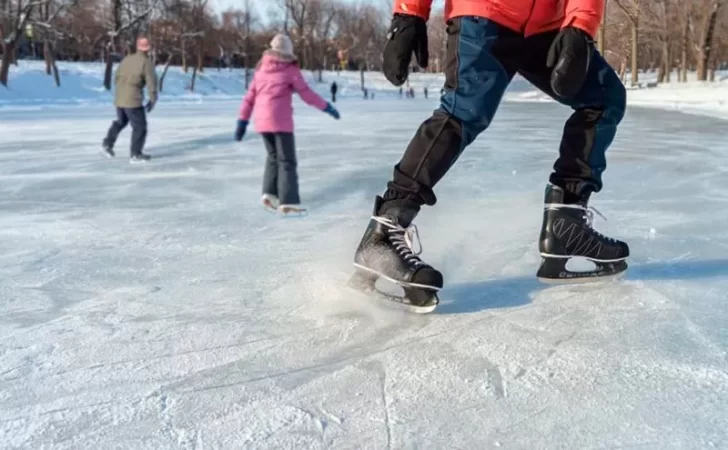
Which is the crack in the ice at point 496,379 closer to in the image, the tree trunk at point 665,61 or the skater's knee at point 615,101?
the skater's knee at point 615,101

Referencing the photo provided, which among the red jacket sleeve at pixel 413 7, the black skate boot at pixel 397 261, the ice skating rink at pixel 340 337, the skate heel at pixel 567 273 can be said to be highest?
the red jacket sleeve at pixel 413 7

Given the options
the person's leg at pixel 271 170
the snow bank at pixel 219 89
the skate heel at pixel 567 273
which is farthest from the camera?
the snow bank at pixel 219 89

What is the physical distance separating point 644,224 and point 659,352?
4.99 ft

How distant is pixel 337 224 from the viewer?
9.89ft

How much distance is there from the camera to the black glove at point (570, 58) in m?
1.66

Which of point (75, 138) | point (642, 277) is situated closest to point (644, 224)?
point (642, 277)

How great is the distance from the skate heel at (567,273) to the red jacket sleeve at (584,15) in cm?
62

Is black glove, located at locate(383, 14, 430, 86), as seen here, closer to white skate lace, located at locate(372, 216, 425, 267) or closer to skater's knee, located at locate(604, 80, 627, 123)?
white skate lace, located at locate(372, 216, 425, 267)

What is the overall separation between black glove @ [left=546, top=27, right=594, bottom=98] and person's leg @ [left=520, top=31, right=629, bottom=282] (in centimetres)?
14

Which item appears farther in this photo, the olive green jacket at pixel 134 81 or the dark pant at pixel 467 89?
the olive green jacket at pixel 134 81

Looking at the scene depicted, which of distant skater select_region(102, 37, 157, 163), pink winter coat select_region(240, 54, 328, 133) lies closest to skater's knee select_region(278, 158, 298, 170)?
pink winter coat select_region(240, 54, 328, 133)

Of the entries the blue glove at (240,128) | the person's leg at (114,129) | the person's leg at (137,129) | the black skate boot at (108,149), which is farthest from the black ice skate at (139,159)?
the blue glove at (240,128)

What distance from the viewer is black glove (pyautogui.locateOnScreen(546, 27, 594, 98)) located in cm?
166

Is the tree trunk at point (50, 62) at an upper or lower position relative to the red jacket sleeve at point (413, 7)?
upper
